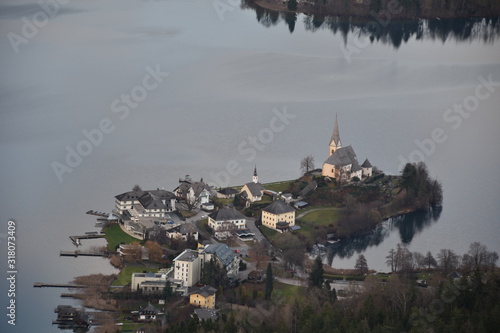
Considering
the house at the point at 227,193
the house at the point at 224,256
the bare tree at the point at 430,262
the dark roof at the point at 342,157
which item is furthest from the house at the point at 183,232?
the dark roof at the point at 342,157

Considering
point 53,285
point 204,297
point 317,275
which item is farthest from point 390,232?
point 53,285

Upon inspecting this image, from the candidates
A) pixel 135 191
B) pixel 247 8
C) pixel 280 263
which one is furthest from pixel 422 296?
pixel 247 8

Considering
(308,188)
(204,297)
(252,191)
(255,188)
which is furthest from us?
(308,188)

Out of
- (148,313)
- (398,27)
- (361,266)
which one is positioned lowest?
(148,313)

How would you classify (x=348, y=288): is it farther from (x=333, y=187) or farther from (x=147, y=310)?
(x=333, y=187)

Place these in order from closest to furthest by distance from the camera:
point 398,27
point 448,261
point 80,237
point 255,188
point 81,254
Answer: point 448,261, point 81,254, point 80,237, point 255,188, point 398,27

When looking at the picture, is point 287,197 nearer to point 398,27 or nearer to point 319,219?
point 319,219
